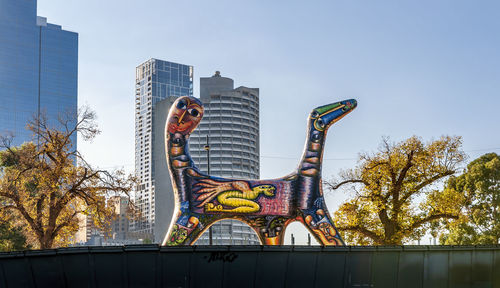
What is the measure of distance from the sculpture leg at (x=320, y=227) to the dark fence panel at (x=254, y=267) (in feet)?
16.5

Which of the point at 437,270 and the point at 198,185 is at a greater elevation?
the point at 198,185

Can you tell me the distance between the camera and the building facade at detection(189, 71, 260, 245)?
460ft

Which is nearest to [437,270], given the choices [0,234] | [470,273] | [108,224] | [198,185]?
[470,273]

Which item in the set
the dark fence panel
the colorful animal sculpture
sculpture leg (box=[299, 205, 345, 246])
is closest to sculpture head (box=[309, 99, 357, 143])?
the colorful animal sculpture

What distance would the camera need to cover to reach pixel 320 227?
3052cm

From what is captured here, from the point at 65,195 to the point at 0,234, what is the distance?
22677mm

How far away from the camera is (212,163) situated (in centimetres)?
14812

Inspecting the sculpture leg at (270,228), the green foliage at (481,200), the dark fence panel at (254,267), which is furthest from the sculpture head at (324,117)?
the green foliage at (481,200)

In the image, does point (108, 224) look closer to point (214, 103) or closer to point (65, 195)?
point (65, 195)

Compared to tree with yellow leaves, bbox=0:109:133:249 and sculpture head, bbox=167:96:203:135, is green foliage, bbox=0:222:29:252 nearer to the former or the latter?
tree with yellow leaves, bbox=0:109:133:249

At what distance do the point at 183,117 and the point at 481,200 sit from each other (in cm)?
3161

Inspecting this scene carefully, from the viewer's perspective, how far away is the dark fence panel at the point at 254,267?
74.6 feet

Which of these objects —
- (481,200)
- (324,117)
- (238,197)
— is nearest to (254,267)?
(238,197)

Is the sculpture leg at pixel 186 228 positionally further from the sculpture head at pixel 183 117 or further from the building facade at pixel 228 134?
the building facade at pixel 228 134
